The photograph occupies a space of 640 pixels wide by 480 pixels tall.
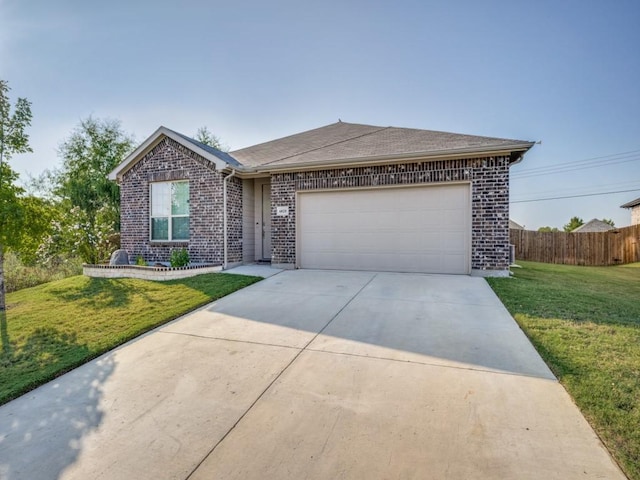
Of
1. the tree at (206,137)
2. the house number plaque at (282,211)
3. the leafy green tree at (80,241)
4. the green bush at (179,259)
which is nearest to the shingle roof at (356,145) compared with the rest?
the house number plaque at (282,211)

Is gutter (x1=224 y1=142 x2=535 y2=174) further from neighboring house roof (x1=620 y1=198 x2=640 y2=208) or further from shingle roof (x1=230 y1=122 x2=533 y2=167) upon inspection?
neighboring house roof (x1=620 y1=198 x2=640 y2=208)

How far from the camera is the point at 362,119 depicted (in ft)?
47.5

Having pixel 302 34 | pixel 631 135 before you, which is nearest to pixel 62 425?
pixel 302 34

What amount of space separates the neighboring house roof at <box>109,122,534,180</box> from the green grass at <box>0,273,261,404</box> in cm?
375

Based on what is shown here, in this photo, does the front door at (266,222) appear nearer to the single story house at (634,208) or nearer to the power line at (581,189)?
the single story house at (634,208)

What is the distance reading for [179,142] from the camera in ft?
31.6

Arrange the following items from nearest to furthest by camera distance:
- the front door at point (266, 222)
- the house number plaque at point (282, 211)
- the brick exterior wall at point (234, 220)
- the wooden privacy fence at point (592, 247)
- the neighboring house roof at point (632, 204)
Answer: the house number plaque at point (282, 211), the brick exterior wall at point (234, 220), the front door at point (266, 222), the wooden privacy fence at point (592, 247), the neighboring house roof at point (632, 204)

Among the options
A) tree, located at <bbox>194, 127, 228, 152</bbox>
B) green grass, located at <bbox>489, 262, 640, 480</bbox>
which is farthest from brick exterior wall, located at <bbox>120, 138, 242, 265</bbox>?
tree, located at <bbox>194, 127, 228, 152</bbox>

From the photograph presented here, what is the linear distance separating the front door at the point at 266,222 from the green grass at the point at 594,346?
6.65m

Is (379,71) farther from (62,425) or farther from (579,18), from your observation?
(62,425)

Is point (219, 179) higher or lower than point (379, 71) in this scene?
lower

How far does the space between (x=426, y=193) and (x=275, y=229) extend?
14.1ft

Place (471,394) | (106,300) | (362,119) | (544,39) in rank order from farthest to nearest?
(362,119) < (544,39) < (106,300) < (471,394)

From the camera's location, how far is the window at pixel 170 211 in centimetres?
980
